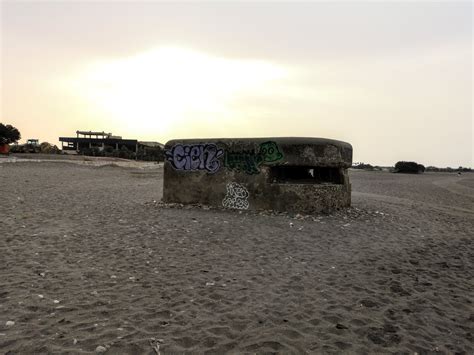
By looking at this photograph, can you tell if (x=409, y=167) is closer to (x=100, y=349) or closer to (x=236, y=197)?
(x=236, y=197)

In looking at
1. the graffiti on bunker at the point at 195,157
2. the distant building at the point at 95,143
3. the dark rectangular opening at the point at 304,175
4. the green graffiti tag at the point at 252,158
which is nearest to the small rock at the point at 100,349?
the green graffiti tag at the point at 252,158

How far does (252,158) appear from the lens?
11.7 metres

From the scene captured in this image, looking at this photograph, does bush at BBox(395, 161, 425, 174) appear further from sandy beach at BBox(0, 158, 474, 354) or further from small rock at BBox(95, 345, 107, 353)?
small rock at BBox(95, 345, 107, 353)

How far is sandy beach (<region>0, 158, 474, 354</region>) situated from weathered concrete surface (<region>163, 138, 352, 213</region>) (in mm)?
1383

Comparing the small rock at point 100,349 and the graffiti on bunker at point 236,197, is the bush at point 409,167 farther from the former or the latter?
the small rock at point 100,349

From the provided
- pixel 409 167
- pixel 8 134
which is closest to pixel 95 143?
pixel 8 134

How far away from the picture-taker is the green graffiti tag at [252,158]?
37.4 feet

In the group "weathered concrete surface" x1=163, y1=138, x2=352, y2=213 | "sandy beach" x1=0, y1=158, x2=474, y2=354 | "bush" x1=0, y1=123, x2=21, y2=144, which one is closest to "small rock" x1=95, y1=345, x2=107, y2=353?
"sandy beach" x1=0, y1=158, x2=474, y2=354

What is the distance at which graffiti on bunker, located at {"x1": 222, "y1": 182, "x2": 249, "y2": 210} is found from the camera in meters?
11.7

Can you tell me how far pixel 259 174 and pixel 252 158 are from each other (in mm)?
570

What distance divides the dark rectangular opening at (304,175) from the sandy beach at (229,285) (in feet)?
7.09

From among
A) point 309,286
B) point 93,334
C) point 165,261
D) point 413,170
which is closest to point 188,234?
point 165,261

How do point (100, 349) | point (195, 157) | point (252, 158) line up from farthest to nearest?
point (195, 157), point (252, 158), point (100, 349)

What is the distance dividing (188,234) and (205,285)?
3.19 m
